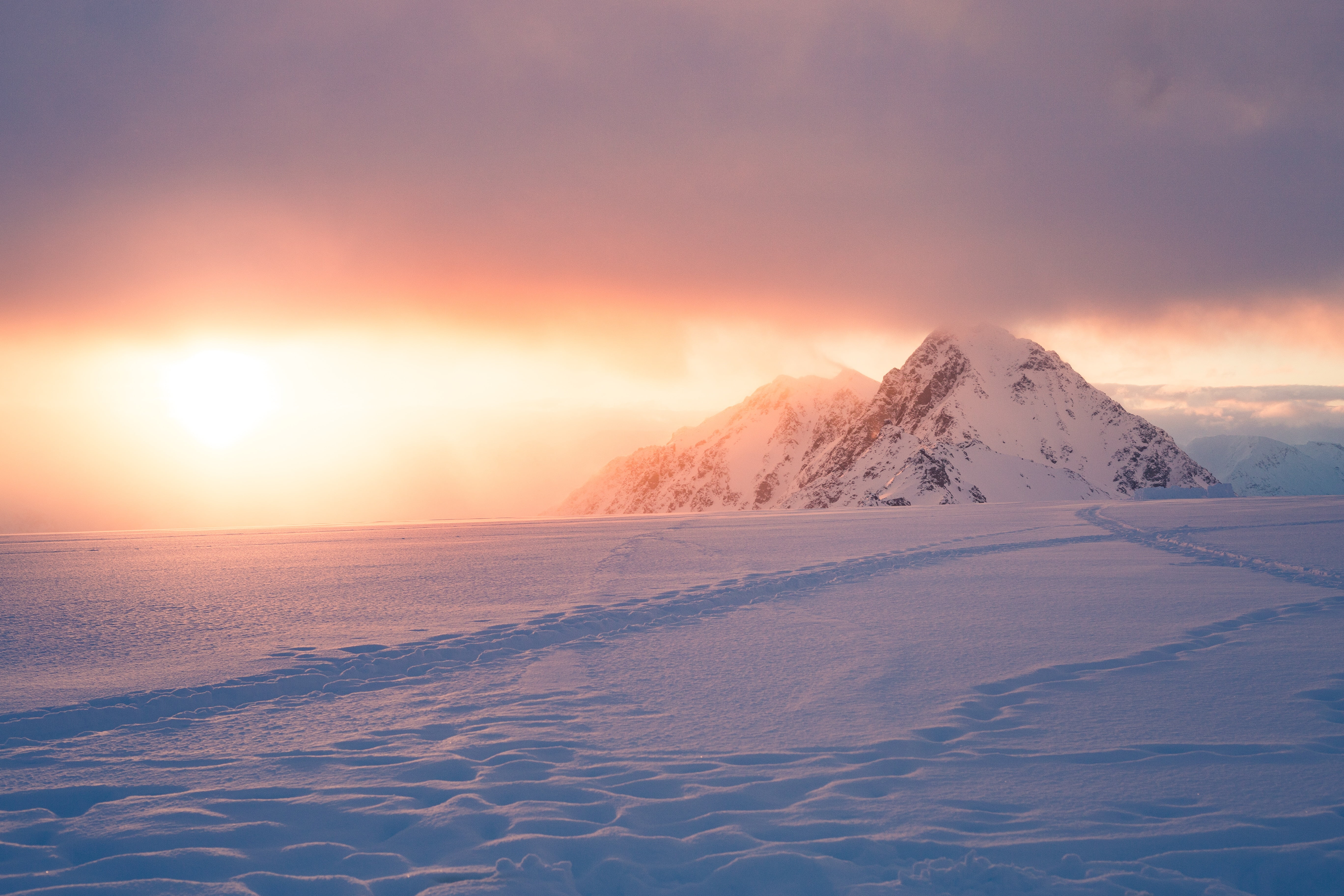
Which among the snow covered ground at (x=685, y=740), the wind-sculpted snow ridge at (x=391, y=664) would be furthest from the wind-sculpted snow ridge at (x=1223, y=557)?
the wind-sculpted snow ridge at (x=391, y=664)

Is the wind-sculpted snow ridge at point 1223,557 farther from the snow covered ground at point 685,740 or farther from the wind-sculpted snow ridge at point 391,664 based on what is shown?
the wind-sculpted snow ridge at point 391,664

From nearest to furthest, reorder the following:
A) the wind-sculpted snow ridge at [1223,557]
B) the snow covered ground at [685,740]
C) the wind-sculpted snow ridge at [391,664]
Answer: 1. the snow covered ground at [685,740]
2. the wind-sculpted snow ridge at [391,664]
3. the wind-sculpted snow ridge at [1223,557]

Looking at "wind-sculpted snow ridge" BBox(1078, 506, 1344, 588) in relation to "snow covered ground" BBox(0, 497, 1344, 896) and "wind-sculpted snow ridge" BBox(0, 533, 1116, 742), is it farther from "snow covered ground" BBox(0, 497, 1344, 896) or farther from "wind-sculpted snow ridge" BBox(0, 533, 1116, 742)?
"wind-sculpted snow ridge" BBox(0, 533, 1116, 742)

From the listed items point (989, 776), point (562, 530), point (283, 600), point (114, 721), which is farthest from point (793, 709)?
point (562, 530)

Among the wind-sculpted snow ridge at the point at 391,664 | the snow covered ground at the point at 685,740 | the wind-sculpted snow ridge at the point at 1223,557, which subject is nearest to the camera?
the snow covered ground at the point at 685,740

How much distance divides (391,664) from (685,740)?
14.7 ft

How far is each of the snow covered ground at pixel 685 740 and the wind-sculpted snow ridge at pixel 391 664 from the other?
0.05 meters

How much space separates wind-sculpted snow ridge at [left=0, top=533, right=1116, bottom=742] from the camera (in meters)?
7.27

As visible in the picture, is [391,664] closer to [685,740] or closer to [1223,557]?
[685,740]

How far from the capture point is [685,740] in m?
6.50

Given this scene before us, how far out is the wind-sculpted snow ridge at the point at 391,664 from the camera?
23.9ft

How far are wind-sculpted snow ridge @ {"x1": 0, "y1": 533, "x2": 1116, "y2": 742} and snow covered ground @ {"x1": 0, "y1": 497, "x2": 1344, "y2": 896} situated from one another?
0.17 feet

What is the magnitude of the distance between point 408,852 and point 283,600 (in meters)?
11.1

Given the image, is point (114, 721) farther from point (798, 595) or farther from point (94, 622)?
point (798, 595)
